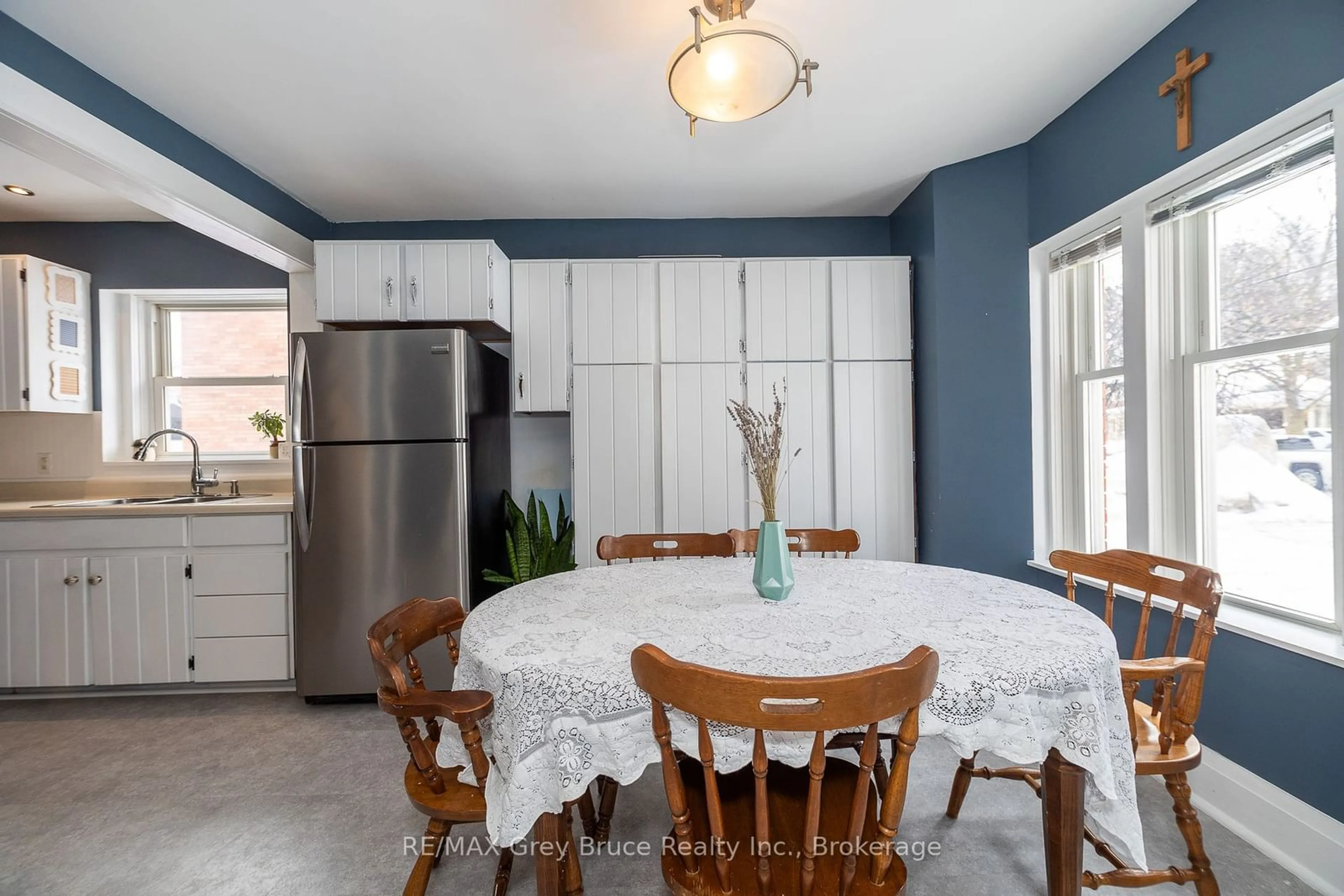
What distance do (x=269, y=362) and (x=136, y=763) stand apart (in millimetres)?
2168

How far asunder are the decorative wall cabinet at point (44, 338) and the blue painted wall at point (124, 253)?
0.07 meters

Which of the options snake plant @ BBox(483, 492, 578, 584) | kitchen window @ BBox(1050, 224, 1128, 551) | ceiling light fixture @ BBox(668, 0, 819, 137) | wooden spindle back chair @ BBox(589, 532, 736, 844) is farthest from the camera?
snake plant @ BBox(483, 492, 578, 584)

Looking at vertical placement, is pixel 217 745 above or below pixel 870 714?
below

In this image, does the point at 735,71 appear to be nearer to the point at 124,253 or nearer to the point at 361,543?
the point at 361,543

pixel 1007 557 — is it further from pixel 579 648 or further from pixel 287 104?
pixel 287 104

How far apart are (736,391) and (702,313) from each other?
0.45 meters

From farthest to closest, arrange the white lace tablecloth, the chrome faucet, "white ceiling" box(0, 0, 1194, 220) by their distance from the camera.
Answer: the chrome faucet, "white ceiling" box(0, 0, 1194, 220), the white lace tablecloth

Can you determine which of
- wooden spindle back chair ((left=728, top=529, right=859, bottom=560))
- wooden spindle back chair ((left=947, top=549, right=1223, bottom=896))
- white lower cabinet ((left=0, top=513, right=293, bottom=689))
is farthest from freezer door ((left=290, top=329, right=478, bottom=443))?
wooden spindle back chair ((left=947, top=549, right=1223, bottom=896))

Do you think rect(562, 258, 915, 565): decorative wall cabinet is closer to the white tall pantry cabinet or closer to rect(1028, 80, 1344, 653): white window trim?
the white tall pantry cabinet

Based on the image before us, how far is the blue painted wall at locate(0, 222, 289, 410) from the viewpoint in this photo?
11.1 ft

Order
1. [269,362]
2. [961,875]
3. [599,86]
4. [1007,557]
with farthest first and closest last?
[269,362] → [1007,557] → [599,86] → [961,875]

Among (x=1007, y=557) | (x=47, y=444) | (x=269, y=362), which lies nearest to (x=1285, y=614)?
(x=1007, y=557)

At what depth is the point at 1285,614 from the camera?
1.78 m

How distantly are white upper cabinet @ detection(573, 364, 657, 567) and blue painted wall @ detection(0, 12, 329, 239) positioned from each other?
1.72 meters
